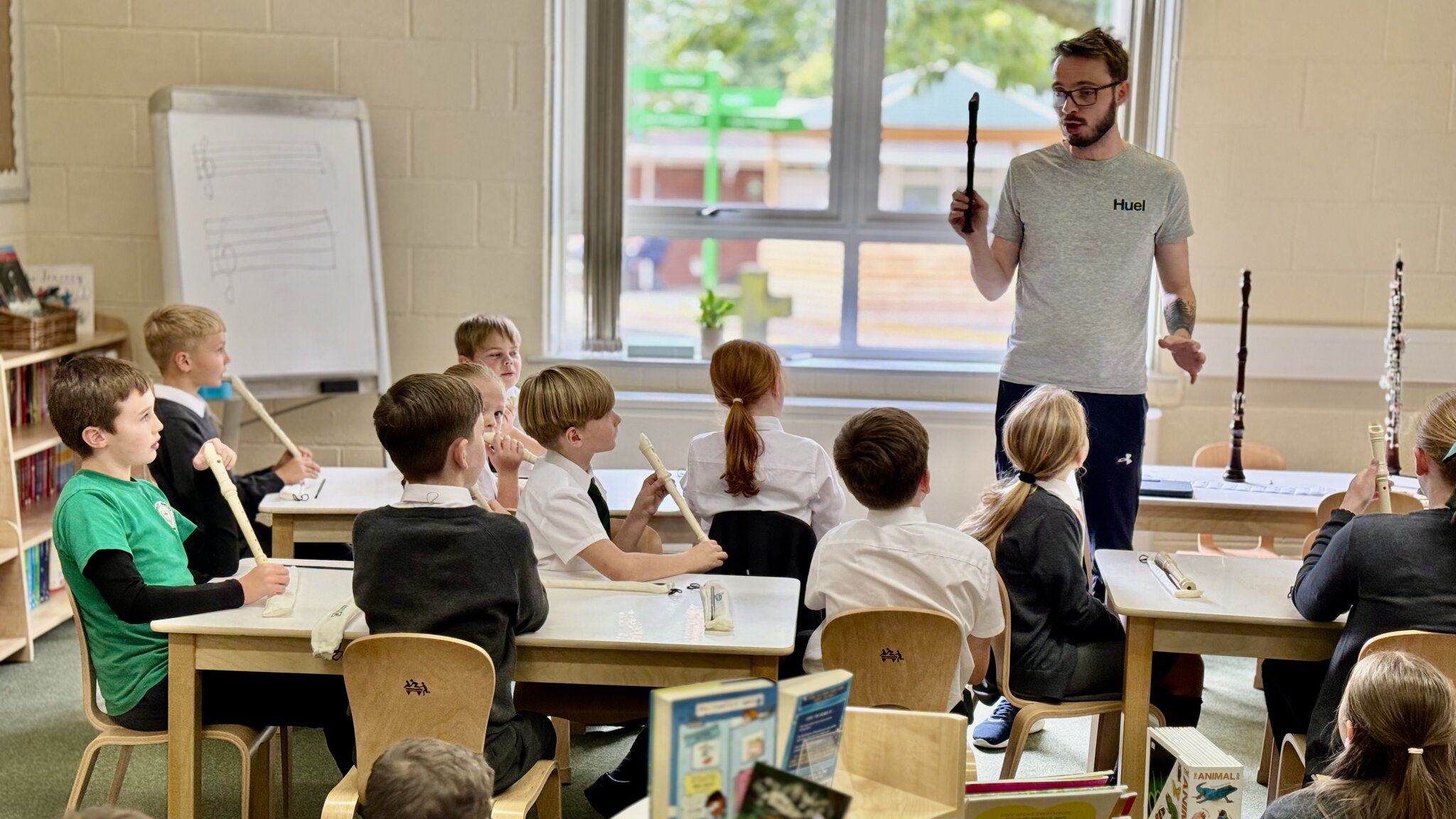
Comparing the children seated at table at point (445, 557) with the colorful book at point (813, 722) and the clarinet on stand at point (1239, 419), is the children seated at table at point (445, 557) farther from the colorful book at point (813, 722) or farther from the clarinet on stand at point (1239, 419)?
the clarinet on stand at point (1239, 419)

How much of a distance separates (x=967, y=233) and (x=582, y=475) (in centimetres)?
125

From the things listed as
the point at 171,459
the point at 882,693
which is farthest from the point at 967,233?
the point at 171,459

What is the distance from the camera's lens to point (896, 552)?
2510 mm

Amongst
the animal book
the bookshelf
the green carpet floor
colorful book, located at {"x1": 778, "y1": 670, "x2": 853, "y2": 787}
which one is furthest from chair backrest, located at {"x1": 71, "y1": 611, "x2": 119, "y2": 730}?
the animal book

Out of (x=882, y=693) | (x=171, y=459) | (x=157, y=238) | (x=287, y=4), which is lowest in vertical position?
(x=882, y=693)

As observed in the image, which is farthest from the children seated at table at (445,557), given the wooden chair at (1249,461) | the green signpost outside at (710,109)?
the green signpost outside at (710,109)

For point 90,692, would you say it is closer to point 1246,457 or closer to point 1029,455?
point 1029,455

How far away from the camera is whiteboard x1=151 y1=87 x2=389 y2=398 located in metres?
4.36

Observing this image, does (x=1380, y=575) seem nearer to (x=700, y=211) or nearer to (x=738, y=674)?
(x=738, y=674)

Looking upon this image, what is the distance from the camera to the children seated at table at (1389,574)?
7.66 ft

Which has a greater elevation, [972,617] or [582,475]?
[582,475]

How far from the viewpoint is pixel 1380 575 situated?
2344 millimetres

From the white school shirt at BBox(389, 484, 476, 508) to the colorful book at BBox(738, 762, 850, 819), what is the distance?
0.98 metres

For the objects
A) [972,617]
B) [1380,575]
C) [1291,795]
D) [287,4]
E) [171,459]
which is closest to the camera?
[1291,795]
